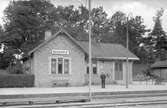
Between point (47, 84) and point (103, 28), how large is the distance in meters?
49.0

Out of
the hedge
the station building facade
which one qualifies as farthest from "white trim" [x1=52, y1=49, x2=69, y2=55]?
the hedge

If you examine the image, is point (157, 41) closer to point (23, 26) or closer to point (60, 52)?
point (23, 26)

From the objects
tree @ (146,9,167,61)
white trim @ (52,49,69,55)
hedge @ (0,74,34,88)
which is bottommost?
hedge @ (0,74,34,88)

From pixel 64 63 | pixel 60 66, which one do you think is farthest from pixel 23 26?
pixel 60 66

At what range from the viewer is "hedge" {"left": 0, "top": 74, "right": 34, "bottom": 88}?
94.1ft

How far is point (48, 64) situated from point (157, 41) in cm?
5203

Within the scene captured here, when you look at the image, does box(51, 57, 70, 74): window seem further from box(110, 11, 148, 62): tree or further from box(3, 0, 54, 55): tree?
box(110, 11, 148, 62): tree

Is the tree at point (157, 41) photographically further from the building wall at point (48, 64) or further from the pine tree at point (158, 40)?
the building wall at point (48, 64)

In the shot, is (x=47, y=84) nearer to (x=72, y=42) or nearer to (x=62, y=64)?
(x=62, y=64)

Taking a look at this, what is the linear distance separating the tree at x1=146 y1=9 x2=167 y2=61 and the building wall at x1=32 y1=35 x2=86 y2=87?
→ 4643cm

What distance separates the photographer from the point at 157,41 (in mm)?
76250

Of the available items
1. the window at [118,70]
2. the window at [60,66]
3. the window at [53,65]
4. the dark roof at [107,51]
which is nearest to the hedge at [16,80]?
the window at [53,65]

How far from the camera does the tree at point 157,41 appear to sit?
74.5 m

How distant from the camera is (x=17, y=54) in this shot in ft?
168
